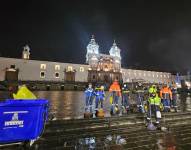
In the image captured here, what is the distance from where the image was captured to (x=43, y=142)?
21.0ft

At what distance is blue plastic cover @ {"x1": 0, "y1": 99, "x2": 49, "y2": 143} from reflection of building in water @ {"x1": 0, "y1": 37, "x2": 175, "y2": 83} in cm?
6305

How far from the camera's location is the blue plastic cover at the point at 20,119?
516 centimetres

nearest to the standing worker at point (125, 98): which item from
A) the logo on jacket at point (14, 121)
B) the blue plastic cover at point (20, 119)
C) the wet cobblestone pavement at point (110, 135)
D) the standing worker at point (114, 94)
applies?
the standing worker at point (114, 94)

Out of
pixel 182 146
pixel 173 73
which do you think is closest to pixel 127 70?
pixel 173 73

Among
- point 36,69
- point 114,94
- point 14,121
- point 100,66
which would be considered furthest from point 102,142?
point 100,66

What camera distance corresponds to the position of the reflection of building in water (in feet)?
223

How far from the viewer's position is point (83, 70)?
81.0m

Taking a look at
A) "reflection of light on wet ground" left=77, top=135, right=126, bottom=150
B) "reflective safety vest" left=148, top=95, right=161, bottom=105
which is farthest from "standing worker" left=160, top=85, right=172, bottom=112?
"reflection of light on wet ground" left=77, top=135, right=126, bottom=150

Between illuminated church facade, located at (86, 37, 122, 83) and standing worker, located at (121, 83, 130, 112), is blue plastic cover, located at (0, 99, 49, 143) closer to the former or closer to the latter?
standing worker, located at (121, 83, 130, 112)

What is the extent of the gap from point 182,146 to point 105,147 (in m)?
2.66

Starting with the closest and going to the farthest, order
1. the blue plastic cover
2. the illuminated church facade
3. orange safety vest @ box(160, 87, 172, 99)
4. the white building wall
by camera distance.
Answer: the blue plastic cover
orange safety vest @ box(160, 87, 172, 99)
the white building wall
the illuminated church facade

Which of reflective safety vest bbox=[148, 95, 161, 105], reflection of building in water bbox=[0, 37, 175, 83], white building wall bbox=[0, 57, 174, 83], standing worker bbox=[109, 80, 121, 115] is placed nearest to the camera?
reflective safety vest bbox=[148, 95, 161, 105]

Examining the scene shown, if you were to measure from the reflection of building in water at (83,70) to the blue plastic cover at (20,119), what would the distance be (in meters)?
63.0

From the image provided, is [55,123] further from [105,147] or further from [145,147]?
[145,147]
